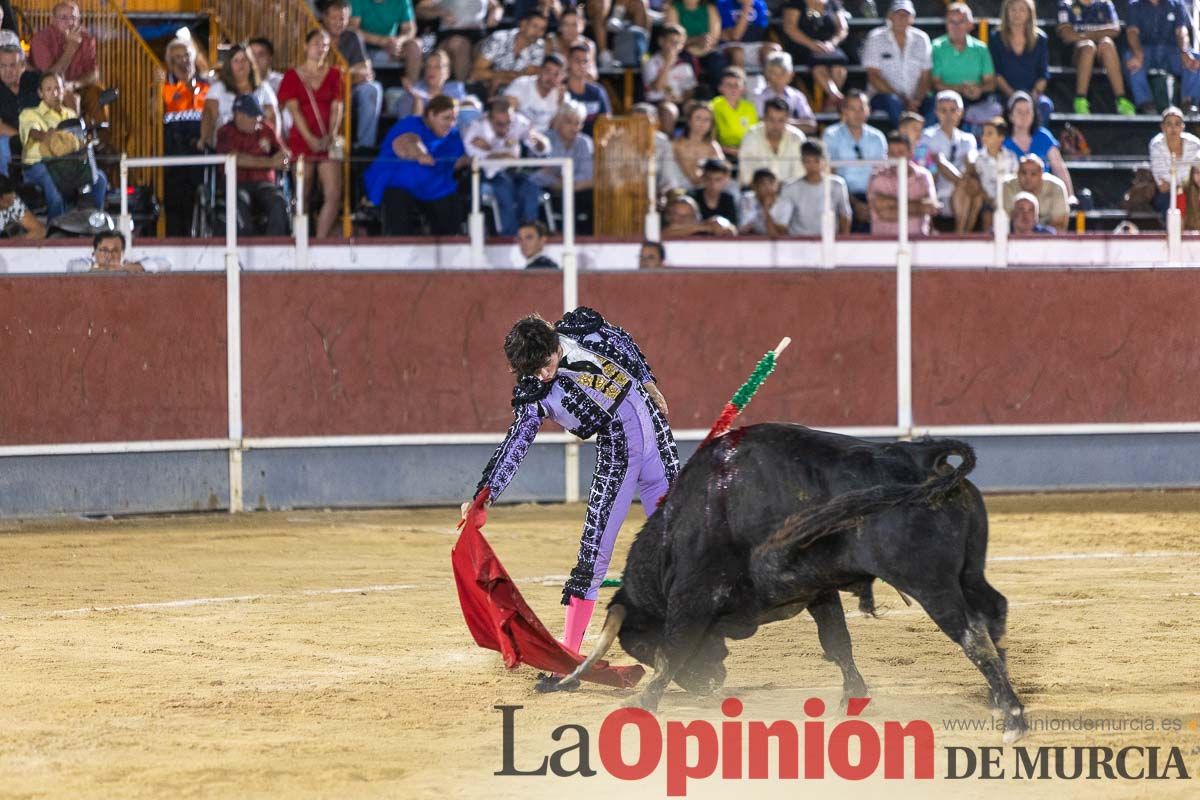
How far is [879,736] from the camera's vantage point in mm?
5219

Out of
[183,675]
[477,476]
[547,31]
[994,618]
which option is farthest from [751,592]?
[547,31]

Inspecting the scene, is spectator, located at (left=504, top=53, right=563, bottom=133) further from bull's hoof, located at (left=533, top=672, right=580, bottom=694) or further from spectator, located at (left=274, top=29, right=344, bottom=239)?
bull's hoof, located at (left=533, top=672, right=580, bottom=694)

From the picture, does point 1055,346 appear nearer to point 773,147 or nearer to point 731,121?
point 773,147

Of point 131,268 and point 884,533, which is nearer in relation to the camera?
point 884,533

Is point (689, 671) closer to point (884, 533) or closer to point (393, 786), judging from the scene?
point (884, 533)

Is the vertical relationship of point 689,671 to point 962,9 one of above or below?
below

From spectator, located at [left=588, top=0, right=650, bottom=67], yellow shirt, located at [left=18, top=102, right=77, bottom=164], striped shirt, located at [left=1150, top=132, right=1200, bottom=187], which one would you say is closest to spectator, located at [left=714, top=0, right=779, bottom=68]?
spectator, located at [left=588, top=0, right=650, bottom=67]

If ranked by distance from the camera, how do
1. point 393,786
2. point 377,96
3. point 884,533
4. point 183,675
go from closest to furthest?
point 393,786, point 884,533, point 183,675, point 377,96

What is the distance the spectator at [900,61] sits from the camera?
14.0 meters

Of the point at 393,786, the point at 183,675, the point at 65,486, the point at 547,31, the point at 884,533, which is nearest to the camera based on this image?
the point at 393,786

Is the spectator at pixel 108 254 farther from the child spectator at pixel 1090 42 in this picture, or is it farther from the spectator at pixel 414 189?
the child spectator at pixel 1090 42

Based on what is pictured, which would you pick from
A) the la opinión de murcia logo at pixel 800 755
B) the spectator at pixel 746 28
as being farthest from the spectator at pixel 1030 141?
the la opinión de murcia logo at pixel 800 755

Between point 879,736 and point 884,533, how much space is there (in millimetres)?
598

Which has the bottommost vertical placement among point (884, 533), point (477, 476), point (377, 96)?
point (477, 476)
